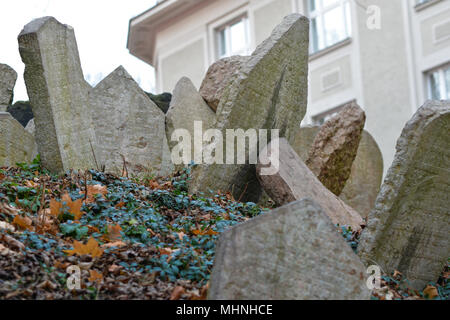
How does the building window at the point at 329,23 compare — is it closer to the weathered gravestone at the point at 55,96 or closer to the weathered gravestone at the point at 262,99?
the weathered gravestone at the point at 262,99

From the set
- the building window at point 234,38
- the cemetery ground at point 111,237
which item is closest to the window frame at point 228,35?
the building window at point 234,38

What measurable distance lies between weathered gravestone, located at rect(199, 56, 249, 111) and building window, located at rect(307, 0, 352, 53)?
9.31 meters

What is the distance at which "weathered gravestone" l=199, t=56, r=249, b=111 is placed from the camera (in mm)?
10055

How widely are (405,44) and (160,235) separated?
13497 millimetres

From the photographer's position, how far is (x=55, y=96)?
303 inches

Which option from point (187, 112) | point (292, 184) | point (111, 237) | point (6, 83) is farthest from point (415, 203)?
point (6, 83)

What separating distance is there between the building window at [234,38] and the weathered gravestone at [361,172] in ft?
35.0

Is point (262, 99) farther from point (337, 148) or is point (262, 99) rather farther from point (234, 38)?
point (234, 38)

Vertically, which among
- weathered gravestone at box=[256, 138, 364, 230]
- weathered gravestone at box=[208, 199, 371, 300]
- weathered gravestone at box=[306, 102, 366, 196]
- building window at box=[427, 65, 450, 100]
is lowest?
weathered gravestone at box=[208, 199, 371, 300]

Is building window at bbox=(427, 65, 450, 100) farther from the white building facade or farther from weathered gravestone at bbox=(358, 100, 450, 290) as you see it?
weathered gravestone at bbox=(358, 100, 450, 290)

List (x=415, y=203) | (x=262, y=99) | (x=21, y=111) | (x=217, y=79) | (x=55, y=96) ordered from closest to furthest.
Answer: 1. (x=415, y=203)
2. (x=55, y=96)
3. (x=262, y=99)
4. (x=217, y=79)
5. (x=21, y=111)

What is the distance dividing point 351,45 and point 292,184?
1241cm

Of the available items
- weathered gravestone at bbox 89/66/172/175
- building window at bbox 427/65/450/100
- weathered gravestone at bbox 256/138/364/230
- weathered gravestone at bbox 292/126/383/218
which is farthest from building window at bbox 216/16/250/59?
weathered gravestone at bbox 256/138/364/230
